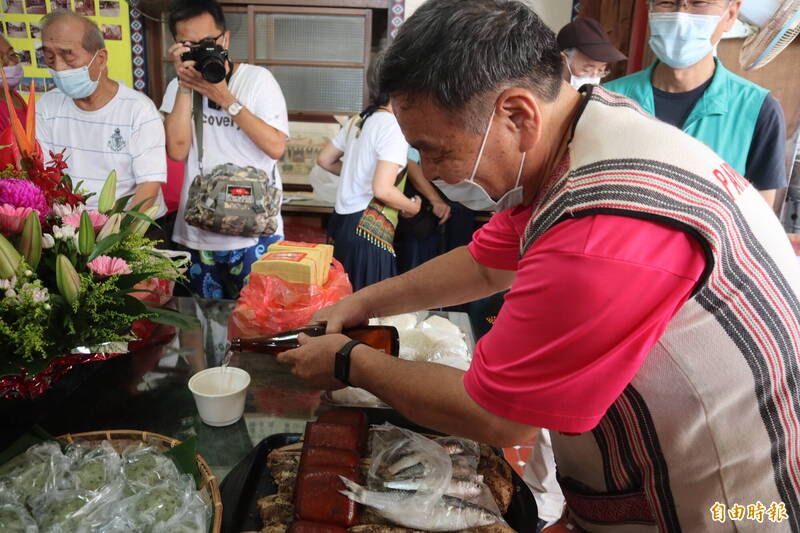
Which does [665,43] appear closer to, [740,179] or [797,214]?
[797,214]

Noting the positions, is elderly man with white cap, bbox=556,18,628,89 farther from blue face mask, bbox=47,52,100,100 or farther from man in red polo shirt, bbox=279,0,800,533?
blue face mask, bbox=47,52,100,100

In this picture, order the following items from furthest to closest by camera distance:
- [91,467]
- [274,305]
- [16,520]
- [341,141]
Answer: [341,141], [274,305], [91,467], [16,520]

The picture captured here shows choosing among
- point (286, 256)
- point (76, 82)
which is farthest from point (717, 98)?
point (76, 82)

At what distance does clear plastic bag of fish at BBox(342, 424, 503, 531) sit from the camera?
96cm

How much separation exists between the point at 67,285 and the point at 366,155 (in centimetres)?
196

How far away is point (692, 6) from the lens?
2.05 m

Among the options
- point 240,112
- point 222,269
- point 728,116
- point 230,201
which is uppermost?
point 728,116

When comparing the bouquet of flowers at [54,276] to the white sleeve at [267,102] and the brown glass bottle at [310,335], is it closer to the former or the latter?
the brown glass bottle at [310,335]

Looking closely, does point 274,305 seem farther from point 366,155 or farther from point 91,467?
point 366,155

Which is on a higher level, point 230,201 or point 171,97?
point 171,97

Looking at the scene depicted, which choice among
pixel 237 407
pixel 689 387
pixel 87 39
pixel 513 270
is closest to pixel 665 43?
pixel 513 270

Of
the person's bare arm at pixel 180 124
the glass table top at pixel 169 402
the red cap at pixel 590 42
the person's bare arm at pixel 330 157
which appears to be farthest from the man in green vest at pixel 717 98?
the person's bare arm at pixel 180 124

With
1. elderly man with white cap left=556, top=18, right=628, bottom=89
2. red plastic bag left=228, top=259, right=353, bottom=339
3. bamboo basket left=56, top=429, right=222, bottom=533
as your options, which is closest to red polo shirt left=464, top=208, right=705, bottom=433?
bamboo basket left=56, top=429, right=222, bottom=533

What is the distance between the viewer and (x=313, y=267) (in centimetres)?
168
